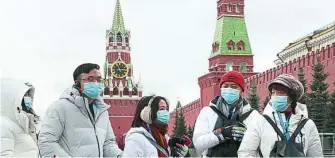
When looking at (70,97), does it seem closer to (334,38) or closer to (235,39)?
(334,38)

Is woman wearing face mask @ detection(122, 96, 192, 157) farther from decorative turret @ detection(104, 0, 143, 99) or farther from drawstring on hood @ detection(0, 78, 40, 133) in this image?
decorative turret @ detection(104, 0, 143, 99)

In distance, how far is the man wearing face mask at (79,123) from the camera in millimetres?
3566

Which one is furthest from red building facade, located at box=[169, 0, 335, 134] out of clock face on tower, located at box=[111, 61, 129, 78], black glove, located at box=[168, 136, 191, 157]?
black glove, located at box=[168, 136, 191, 157]

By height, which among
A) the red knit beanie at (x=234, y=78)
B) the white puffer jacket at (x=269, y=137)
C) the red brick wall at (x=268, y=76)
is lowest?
the white puffer jacket at (x=269, y=137)

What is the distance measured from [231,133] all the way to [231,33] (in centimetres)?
4033

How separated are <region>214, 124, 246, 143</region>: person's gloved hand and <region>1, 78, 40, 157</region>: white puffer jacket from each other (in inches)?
40.0

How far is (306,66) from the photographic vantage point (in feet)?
93.0

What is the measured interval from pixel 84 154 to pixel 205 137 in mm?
655

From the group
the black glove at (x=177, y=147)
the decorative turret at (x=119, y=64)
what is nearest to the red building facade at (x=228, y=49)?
the decorative turret at (x=119, y=64)

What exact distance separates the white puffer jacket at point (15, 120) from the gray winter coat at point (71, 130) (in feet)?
0.36

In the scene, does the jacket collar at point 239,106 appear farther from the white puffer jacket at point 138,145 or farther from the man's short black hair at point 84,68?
the man's short black hair at point 84,68

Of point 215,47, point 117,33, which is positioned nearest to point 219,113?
point 215,47

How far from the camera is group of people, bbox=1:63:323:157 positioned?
10.8 feet

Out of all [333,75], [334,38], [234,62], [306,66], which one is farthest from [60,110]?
[234,62]
